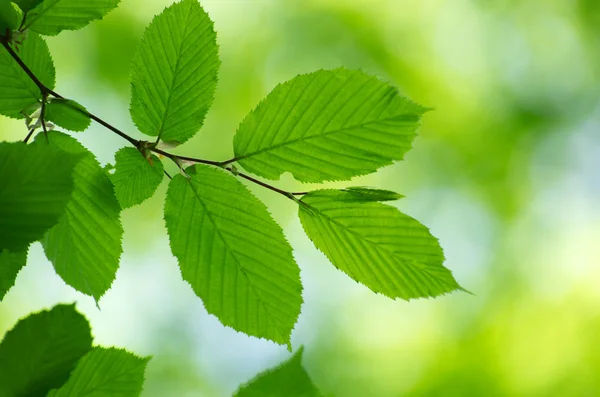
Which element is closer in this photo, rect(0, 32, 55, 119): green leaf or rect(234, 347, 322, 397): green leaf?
rect(234, 347, 322, 397): green leaf

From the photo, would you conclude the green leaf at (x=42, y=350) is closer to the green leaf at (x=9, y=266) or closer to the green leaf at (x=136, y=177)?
the green leaf at (x=9, y=266)

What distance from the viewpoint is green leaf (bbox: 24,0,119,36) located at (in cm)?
70

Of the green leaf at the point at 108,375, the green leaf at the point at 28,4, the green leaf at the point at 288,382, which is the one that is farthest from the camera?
the green leaf at the point at 28,4

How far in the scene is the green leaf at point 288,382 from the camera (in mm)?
357

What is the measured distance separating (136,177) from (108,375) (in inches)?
11.7

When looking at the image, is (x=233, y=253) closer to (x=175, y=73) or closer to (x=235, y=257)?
(x=235, y=257)

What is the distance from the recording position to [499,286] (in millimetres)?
6336

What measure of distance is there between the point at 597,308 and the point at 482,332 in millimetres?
1263

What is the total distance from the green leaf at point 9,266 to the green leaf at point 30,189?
20 cm

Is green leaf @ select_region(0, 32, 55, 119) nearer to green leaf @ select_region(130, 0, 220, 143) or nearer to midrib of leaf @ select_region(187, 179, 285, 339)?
green leaf @ select_region(130, 0, 220, 143)

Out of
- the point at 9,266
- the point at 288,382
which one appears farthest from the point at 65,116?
the point at 288,382

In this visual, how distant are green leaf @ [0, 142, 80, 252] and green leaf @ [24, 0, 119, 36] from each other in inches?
13.5

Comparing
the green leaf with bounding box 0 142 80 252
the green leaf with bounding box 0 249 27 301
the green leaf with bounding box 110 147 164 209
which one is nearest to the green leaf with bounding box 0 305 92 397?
the green leaf with bounding box 0 142 80 252

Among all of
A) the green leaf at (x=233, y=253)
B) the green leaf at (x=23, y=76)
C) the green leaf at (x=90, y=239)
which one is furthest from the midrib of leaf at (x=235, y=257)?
the green leaf at (x=23, y=76)
